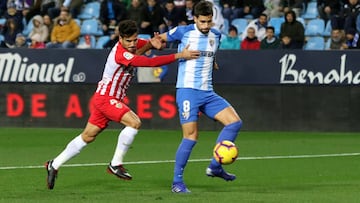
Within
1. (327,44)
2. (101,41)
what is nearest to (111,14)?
(101,41)

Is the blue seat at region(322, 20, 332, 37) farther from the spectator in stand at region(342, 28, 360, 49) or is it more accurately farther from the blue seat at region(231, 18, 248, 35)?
the blue seat at region(231, 18, 248, 35)

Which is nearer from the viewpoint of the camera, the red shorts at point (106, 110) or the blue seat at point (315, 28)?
the red shorts at point (106, 110)

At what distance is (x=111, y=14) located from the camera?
26.4 m

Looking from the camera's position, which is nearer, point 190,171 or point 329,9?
point 190,171

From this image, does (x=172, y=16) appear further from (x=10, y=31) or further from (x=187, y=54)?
(x=187, y=54)

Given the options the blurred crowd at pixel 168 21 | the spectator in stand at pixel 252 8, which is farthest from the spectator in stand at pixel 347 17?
the spectator in stand at pixel 252 8

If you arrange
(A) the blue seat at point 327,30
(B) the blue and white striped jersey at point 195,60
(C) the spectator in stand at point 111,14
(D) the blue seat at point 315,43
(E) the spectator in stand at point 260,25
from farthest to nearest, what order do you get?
1. (C) the spectator in stand at point 111,14
2. (A) the blue seat at point 327,30
3. (D) the blue seat at point 315,43
4. (E) the spectator in stand at point 260,25
5. (B) the blue and white striped jersey at point 195,60

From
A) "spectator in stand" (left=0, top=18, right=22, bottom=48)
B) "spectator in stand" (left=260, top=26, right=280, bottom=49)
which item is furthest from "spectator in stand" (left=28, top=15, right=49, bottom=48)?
"spectator in stand" (left=260, top=26, right=280, bottom=49)

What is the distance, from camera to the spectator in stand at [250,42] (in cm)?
2333

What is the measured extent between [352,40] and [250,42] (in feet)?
7.22

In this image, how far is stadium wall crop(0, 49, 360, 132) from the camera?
70.9ft

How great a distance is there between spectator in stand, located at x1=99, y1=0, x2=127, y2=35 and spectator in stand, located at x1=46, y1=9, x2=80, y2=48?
109 centimetres

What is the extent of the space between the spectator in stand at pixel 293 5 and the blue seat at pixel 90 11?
4974 mm

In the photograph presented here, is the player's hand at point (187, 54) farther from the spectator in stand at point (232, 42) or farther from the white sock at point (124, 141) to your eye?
the spectator in stand at point (232, 42)
